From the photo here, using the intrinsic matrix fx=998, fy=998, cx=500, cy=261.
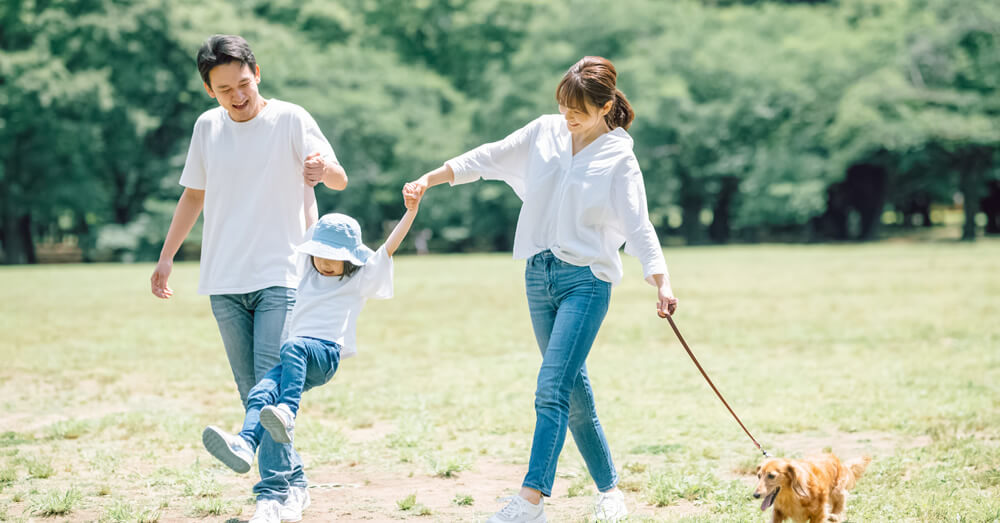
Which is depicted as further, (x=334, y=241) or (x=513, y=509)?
(x=334, y=241)

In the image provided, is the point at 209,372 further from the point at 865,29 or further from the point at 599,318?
the point at 865,29

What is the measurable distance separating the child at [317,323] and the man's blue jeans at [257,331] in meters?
0.06

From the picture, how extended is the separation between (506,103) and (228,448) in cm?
3809

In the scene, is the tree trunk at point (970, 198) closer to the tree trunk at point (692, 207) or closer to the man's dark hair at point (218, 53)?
the tree trunk at point (692, 207)

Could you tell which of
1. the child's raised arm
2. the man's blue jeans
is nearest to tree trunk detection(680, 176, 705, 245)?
the child's raised arm

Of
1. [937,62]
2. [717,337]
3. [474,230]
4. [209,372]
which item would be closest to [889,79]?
[937,62]

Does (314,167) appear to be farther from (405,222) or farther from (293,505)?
(293,505)

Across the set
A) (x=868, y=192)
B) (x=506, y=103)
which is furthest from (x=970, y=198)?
(x=506, y=103)

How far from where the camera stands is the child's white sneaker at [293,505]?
4.27 m

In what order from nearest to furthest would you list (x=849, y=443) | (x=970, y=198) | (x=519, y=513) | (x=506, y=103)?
1. (x=519, y=513)
2. (x=849, y=443)
3. (x=970, y=198)
4. (x=506, y=103)

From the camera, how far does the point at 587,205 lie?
3965mm

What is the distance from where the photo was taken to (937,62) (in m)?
38.2

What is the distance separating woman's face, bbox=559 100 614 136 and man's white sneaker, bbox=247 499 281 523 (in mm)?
1989

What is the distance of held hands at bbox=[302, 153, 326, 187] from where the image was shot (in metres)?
4.14
